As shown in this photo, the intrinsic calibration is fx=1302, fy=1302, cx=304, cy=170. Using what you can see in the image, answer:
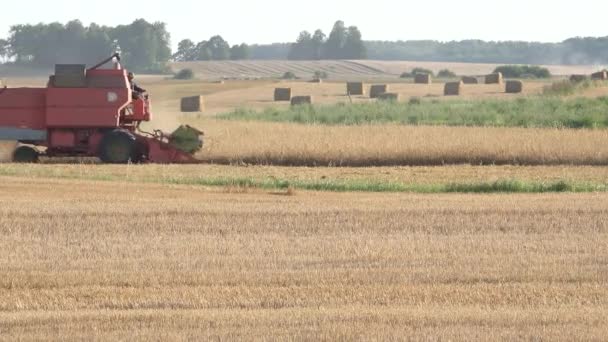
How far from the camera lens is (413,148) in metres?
24.4

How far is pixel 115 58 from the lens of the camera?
23641 millimetres

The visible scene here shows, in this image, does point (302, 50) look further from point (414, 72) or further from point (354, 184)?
point (354, 184)

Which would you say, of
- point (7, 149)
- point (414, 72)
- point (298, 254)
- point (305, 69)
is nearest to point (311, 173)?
point (7, 149)

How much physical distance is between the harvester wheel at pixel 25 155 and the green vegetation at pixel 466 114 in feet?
36.9

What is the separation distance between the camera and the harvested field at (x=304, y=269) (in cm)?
865

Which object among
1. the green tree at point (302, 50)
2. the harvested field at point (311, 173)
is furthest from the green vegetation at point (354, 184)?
the green tree at point (302, 50)

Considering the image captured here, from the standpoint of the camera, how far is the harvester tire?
22953 mm

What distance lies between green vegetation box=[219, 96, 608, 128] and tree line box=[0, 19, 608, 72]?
8.94 m

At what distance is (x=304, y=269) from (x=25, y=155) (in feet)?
45.5

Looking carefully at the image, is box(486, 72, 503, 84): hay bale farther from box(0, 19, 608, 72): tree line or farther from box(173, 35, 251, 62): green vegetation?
box(173, 35, 251, 62): green vegetation

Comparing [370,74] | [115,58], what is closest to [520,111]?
[115,58]

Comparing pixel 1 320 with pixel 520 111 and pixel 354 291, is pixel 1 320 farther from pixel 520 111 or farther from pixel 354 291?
pixel 520 111

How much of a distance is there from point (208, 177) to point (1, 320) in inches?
464

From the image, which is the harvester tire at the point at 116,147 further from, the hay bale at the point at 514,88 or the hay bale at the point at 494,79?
the hay bale at the point at 494,79
